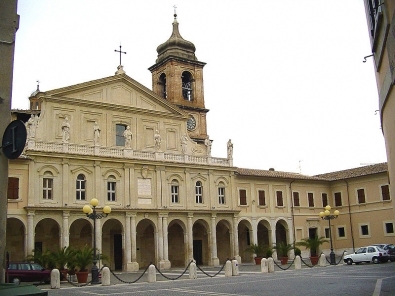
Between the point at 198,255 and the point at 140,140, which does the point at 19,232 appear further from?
the point at 198,255

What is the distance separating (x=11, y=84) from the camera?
657cm

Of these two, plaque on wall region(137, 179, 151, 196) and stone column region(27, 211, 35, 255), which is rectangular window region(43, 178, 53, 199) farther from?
plaque on wall region(137, 179, 151, 196)

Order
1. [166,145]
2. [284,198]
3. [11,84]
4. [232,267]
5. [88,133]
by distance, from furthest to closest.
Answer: [284,198] < [166,145] < [88,133] < [232,267] < [11,84]

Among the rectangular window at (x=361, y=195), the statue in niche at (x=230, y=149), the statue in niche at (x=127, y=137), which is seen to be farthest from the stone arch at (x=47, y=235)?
the rectangular window at (x=361, y=195)

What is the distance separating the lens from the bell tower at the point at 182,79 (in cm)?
4537

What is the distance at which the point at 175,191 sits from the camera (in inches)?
1470

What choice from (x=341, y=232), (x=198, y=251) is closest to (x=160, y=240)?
(x=198, y=251)

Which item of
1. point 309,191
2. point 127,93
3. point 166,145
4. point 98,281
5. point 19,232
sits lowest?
point 98,281

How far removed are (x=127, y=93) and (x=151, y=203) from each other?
8.61m

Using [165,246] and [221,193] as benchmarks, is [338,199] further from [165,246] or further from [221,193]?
[165,246]

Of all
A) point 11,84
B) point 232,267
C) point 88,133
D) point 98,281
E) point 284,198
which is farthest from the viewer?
point 284,198

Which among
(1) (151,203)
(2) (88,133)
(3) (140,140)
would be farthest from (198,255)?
(2) (88,133)

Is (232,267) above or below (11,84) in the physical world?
below

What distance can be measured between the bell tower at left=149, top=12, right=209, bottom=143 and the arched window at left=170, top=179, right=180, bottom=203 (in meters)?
8.52
